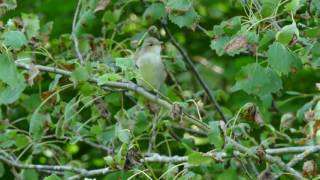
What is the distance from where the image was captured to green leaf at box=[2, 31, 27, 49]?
10.6ft

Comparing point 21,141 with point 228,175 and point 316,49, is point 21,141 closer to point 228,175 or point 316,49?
point 228,175

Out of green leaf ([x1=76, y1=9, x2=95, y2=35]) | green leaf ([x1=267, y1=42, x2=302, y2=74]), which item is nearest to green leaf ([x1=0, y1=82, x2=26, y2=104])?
green leaf ([x1=76, y1=9, x2=95, y2=35])

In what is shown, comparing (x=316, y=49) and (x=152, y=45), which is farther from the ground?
(x=316, y=49)

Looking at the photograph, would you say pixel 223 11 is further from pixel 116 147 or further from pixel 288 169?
pixel 288 169

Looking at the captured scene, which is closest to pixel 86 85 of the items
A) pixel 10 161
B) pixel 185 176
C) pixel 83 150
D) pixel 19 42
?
pixel 19 42

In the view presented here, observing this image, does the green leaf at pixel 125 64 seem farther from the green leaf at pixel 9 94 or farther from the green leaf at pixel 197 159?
the green leaf at pixel 9 94

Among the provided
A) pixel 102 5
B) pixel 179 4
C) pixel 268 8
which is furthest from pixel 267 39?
pixel 102 5

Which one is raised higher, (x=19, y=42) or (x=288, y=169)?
(x=19, y=42)

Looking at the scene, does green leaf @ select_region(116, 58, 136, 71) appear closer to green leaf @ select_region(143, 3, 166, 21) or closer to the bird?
green leaf @ select_region(143, 3, 166, 21)

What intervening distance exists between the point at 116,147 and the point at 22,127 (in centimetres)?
112

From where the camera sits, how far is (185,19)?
3.60 m

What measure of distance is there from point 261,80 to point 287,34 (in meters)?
0.43

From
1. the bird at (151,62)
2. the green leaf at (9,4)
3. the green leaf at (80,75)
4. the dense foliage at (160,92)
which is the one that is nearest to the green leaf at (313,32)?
the dense foliage at (160,92)

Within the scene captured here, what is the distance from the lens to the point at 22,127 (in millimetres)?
5383
